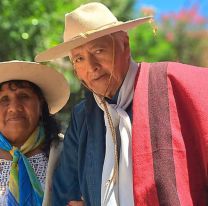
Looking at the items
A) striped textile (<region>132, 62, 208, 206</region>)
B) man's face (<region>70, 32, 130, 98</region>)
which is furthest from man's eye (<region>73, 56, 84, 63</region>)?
striped textile (<region>132, 62, 208, 206</region>)

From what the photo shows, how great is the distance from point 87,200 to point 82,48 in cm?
74

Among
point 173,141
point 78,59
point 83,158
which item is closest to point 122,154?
point 173,141

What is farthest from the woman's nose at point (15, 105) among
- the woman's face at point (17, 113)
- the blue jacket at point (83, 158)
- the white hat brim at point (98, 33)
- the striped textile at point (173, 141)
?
the striped textile at point (173, 141)

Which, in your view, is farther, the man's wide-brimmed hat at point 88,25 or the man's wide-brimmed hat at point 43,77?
the man's wide-brimmed hat at point 43,77

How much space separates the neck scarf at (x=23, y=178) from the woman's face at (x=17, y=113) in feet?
0.16

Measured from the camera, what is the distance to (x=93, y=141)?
8.50 feet

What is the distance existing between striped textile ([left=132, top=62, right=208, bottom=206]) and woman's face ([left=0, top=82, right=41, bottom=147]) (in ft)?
3.19

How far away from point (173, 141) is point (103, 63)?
50 centimetres

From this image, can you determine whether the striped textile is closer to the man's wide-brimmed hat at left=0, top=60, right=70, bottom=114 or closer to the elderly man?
the elderly man

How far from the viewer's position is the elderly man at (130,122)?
2229 mm

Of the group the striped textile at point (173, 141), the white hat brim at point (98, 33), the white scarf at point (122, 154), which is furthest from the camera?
the white hat brim at point (98, 33)

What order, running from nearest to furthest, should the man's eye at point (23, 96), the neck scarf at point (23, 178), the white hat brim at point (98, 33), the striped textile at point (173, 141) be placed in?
the striped textile at point (173, 141), the white hat brim at point (98, 33), the neck scarf at point (23, 178), the man's eye at point (23, 96)

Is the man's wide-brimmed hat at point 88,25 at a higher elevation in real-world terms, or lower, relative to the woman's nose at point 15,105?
higher

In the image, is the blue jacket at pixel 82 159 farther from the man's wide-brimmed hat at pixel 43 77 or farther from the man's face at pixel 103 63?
the man's wide-brimmed hat at pixel 43 77
